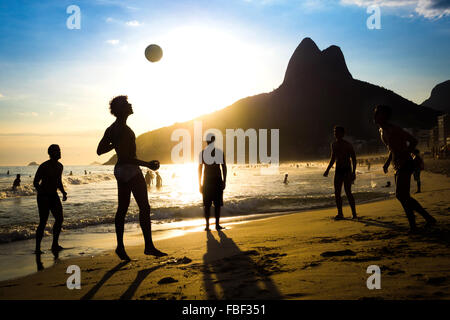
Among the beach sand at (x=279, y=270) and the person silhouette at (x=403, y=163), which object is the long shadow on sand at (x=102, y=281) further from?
the person silhouette at (x=403, y=163)

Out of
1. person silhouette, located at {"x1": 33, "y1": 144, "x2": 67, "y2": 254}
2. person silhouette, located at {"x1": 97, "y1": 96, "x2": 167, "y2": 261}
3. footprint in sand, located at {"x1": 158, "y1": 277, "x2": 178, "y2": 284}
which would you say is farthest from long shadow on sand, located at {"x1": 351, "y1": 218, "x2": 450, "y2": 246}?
person silhouette, located at {"x1": 33, "y1": 144, "x2": 67, "y2": 254}

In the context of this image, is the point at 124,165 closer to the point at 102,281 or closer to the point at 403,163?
the point at 102,281

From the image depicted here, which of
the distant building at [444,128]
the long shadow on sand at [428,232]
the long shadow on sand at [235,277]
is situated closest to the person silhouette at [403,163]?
the long shadow on sand at [428,232]

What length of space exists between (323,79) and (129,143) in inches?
7023

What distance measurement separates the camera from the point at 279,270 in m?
3.75

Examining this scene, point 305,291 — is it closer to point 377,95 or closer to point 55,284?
point 55,284

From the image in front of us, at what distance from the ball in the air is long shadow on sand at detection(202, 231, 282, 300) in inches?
270

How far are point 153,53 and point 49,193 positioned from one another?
5508 mm

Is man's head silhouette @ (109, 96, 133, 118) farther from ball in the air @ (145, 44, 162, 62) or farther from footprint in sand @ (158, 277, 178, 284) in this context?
ball in the air @ (145, 44, 162, 62)

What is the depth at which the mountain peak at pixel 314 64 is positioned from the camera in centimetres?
17238
